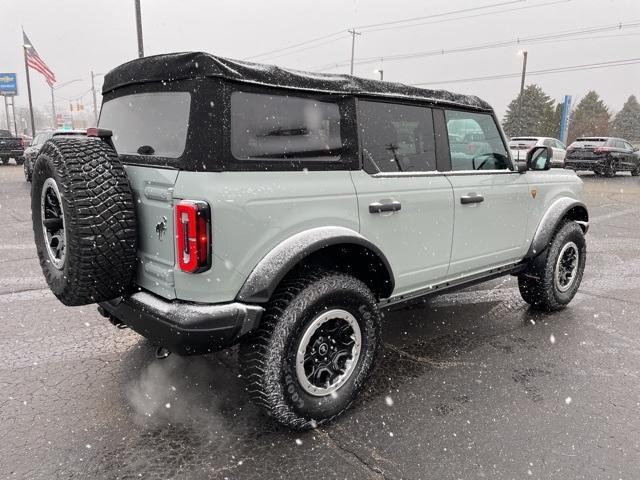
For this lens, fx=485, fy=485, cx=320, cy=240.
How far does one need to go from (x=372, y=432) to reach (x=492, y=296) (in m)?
2.92

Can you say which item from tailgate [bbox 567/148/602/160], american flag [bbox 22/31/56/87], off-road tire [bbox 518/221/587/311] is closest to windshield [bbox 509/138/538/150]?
tailgate [bbox 567/148/602/160]

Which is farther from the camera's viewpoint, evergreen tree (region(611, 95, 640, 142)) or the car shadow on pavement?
evergreen tree (region(611, 95, 640, 142))

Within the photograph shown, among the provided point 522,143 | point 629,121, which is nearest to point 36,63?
point 522,143

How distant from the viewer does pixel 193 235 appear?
2.20 metres

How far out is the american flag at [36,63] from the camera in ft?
113

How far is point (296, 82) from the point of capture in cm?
263

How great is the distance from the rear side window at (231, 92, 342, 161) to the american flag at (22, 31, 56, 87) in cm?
3884

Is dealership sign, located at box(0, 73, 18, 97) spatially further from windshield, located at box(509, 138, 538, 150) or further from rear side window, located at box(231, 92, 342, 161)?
rear side window, located at box(231, 92, 342, 161)

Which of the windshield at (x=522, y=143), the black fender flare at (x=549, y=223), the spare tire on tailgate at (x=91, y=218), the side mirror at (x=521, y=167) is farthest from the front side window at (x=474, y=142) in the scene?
the windshield at (x=522, y=143)

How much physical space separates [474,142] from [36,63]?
39.1m

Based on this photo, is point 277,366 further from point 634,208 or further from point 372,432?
point 634,208

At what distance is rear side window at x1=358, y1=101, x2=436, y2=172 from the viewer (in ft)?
9.73

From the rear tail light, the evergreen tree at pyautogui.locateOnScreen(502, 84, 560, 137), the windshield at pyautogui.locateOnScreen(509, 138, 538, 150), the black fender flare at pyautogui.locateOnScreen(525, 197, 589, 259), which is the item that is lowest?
the black fender flare at pyautogui.locateOnScreen(525, 197, 589, 259)

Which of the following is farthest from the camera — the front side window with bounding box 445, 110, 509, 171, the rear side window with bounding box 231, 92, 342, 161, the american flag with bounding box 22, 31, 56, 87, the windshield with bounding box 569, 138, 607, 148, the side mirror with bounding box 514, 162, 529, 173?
the american flag with bounding box 22, 31, 56, 87
